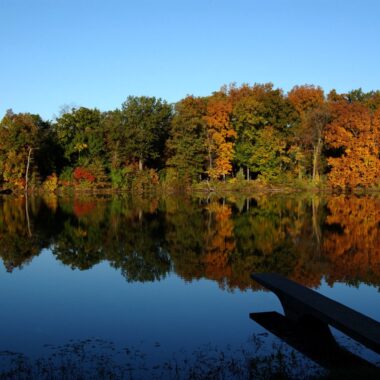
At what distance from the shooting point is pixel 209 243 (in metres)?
17.5

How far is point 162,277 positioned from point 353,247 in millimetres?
7600

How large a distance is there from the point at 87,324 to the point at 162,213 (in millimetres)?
20018

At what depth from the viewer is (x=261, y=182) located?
53.7 metres

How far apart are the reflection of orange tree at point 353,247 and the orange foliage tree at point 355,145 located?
83.9ft

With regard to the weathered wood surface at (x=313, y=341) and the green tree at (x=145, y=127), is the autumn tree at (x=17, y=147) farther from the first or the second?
the weathered wood surface at (x=313, y=341)

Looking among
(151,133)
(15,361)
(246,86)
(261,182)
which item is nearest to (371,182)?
(261,182)

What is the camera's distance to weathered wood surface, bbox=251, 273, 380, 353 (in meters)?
5.95

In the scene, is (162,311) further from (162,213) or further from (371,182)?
(371,182)

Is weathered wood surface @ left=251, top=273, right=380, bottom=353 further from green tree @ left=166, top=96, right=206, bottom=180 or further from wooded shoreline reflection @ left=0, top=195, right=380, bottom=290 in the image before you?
green tree @ left=166, top=96, right=206, bottom=180

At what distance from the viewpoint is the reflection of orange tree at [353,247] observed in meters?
12.6

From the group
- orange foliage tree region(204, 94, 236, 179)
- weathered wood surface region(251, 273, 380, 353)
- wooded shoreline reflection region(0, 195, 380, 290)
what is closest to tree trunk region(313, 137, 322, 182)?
orange foliage tree region(204, 94, 236, 179)

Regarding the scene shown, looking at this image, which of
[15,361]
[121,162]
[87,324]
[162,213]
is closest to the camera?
[15,361]

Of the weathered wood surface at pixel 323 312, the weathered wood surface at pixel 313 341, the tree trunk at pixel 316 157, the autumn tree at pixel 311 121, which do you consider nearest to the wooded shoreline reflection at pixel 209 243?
the weathered wood surface at pixel 313 341

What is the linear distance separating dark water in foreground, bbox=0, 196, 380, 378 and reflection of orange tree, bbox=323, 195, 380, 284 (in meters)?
0.05
